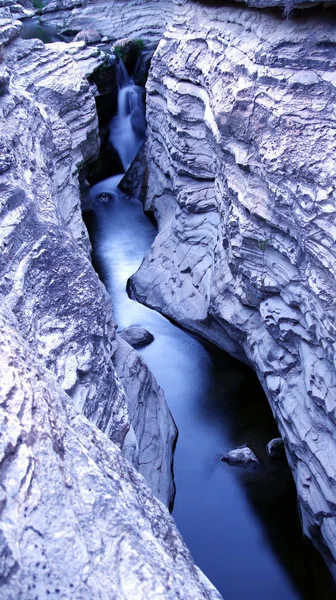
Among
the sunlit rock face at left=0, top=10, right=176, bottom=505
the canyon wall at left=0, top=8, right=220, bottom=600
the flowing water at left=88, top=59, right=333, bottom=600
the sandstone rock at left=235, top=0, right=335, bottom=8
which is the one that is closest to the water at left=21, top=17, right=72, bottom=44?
the canyon wall at left=0, top=8, right=220, bottom=600

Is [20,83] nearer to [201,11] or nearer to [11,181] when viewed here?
[201,11]

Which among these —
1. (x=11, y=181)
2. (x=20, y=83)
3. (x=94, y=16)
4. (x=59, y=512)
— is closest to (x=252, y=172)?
(x=11, y=181)

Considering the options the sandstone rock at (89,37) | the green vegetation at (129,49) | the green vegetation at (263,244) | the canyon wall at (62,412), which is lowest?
the green vegetation at (263,244)

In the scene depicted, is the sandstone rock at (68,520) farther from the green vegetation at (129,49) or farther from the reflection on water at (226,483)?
the green vegetation at (129,49)

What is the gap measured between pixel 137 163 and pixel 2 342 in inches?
405

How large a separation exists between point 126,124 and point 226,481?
975 centimetres

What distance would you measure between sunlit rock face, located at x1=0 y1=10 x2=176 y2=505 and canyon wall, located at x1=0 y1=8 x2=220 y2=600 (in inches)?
0.5

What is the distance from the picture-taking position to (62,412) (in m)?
2.63

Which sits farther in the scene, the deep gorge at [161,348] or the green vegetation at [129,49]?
the green vegetation at [129,49]

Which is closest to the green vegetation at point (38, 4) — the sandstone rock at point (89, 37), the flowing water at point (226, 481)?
the sandstone rock at point (89, 37)

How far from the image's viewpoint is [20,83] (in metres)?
8.20

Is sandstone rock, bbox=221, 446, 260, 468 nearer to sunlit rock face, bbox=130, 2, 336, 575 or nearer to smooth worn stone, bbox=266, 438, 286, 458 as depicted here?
smooth worn stone, bbox=266, 438, 286, 458

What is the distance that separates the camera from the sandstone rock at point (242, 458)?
6.39m

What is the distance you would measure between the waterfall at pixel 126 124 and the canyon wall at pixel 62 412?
416cm
